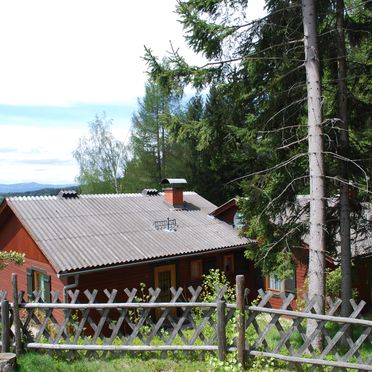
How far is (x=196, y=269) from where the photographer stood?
53.6 feet

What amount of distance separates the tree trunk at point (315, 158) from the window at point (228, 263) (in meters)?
10.0

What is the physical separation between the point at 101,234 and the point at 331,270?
331 inches

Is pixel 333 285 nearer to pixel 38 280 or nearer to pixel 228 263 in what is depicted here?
pixel 228 263

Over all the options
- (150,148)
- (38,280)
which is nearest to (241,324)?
(38,280)

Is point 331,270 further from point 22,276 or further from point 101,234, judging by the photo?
point 22,276

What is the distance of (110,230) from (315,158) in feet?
33.5

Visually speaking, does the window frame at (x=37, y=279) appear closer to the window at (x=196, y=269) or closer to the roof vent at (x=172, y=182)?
the window at (x=196, y=269)

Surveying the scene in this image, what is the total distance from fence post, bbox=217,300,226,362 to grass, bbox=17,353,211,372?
307 mm

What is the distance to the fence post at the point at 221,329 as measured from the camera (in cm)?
622

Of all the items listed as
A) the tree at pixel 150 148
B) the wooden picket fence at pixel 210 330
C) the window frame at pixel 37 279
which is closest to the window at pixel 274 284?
the wooden picket fence at pixel 210 330

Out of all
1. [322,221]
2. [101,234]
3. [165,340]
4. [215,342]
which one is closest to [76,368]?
[165,340]

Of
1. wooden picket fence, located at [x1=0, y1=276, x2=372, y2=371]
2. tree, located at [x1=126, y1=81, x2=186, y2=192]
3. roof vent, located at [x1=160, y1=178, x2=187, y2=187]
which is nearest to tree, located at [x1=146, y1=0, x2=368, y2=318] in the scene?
wooden picket fence, located at [x1=0, y1=276, x2=372, y2=371]

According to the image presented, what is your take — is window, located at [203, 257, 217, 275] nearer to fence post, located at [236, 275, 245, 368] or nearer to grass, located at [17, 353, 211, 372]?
grass, located at [17, 353, 211, 372]

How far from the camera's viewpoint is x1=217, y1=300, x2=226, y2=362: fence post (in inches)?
245
